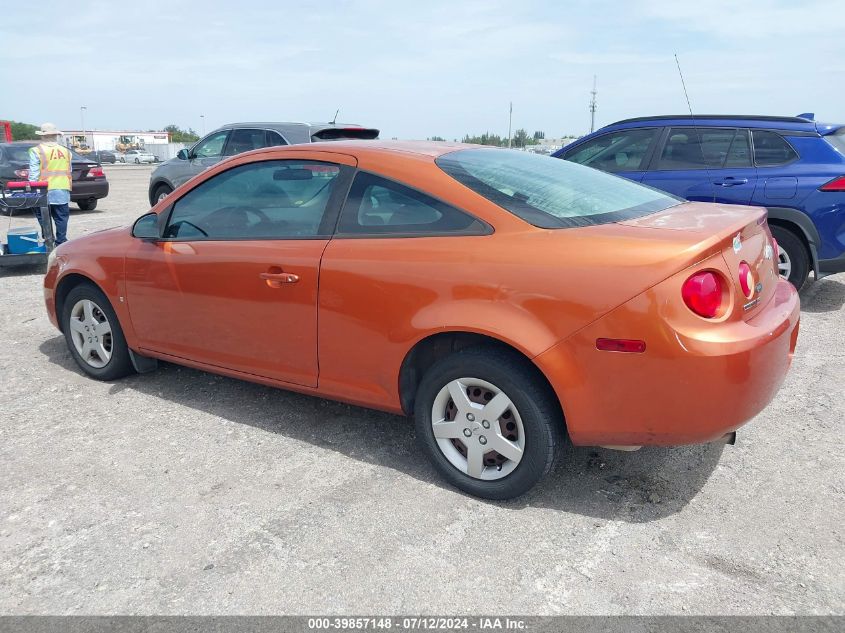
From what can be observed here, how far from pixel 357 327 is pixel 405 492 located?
2.59 feet

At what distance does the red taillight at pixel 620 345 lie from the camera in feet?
8.58

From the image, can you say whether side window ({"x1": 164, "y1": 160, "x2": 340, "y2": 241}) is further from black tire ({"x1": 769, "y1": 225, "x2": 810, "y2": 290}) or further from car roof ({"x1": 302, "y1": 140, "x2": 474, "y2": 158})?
black tire ({"x1": 769, "y1": 225, "x2": 810, "y2": 290})

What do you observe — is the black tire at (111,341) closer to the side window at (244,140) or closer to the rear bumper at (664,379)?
the rear bumper at (664,379)

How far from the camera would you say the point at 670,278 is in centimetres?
259

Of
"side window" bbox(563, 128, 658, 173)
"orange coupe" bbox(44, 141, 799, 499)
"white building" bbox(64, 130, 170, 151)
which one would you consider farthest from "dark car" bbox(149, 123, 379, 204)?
"white building" bbox(64, 130, 170, 151)

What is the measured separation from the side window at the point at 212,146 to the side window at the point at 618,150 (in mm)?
6058

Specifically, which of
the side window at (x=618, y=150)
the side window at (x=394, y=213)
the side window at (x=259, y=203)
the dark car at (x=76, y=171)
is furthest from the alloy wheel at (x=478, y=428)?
the dark car at (x=76, y=171)

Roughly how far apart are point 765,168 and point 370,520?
208 inches

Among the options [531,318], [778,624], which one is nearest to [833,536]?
[778,624]

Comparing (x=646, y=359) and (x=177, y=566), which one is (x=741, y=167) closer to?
(x=646, y=359)

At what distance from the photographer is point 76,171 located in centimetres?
1417

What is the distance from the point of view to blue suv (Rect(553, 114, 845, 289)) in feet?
19.9

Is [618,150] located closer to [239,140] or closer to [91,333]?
[91,333]

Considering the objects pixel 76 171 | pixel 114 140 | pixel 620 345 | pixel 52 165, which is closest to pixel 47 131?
pixel 52 165
